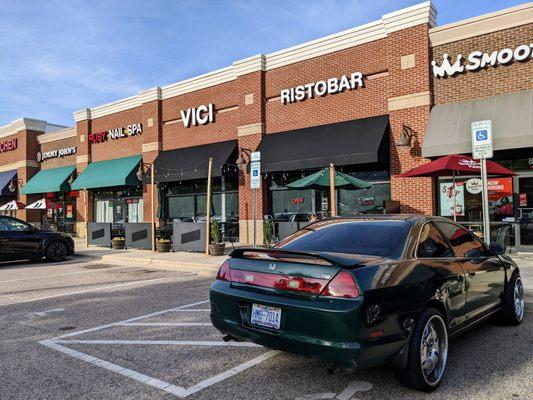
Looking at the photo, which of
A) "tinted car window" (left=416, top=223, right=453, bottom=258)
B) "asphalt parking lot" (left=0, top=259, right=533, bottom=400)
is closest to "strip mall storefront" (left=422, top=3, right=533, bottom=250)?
"asphalt parking lot" (left=0, top=259, right=533, bottom=400)

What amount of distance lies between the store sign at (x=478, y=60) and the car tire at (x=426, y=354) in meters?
11.1

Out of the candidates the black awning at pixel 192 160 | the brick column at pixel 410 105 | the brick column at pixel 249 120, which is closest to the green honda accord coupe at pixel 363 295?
the brick column at pixel 410 105

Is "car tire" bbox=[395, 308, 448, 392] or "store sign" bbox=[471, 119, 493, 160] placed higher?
"store sign" bbox=[471, 119, 493, 160]

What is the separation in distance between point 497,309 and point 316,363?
8.38ft

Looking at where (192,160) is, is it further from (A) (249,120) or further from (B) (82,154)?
(B) (82,154)

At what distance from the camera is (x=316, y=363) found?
14.4 ft

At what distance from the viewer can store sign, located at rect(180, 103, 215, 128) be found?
64.3 feet

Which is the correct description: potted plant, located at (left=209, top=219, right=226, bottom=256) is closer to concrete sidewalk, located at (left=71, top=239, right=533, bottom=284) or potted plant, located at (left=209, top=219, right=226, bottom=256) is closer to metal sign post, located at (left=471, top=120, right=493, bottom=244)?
concrete sidewalk, located at (left=71, top=239, right=533, bottom=284)

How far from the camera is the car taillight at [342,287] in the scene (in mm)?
3451

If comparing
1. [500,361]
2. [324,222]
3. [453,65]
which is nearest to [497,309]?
[500,361]

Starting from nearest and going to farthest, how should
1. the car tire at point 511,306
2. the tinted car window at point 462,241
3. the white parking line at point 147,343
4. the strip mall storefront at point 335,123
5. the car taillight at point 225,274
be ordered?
the white parking line at point 147,343
the car taillight at point 225,274
the tinted car window at point 462,241
the car tire at point 511,306
the strip mall storefront at point 335,123

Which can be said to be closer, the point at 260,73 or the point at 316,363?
the point at 316,363

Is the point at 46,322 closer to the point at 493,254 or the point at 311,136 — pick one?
the point at 493,254

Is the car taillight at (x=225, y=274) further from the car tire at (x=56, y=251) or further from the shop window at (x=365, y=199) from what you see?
the car tire at (x=56, y=251)
